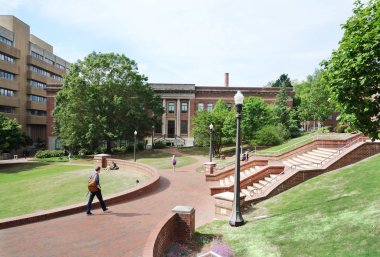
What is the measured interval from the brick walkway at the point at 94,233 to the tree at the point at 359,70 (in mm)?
6551

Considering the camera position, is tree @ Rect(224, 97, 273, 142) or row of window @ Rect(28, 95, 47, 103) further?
row of window @ Rect(28, 95, 47, 103)

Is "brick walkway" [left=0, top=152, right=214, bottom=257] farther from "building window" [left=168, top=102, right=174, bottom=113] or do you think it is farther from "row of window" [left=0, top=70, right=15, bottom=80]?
"row of window" [left=0, top=70, right=15, bottom=80]

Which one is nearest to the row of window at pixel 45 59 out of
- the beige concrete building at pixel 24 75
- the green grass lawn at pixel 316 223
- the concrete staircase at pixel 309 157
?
the beige concrete building at pixel 24 75

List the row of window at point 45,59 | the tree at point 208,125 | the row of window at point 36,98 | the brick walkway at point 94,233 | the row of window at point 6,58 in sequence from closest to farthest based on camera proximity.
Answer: the brick walkway at point 94,233
the tree at point 208,125
the row of window at point 6,58
the row of window at point 36,98
the row of window at point 45,59

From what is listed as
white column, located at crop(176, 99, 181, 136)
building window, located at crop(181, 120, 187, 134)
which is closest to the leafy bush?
white column, located at crop(176, 99, 181, 136)

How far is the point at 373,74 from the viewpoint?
8.24 metres

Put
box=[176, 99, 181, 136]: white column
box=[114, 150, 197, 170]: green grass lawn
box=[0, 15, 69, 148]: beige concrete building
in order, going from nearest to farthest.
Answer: box=[114, 150, 197, 170]: green grass lawn, box=[0, 15, 69, 148]: beige concrete building, box=[176, 99, 181, 136]: white column

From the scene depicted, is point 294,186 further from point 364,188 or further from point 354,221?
point 354,221

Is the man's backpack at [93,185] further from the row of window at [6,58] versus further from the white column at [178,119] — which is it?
the row of window at [6,58]

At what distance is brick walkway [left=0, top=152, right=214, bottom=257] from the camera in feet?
25.1

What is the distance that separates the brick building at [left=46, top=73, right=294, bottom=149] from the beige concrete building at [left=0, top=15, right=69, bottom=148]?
2860 cm

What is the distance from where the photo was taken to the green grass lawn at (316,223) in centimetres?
736

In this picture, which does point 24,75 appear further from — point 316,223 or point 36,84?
point 316,223

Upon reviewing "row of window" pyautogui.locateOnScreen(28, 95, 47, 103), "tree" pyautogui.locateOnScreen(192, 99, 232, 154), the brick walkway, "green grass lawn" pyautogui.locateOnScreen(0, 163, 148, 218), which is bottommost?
"green grass lawn" pyautogui.locateOnScreen(0, 163, 148, 218)
